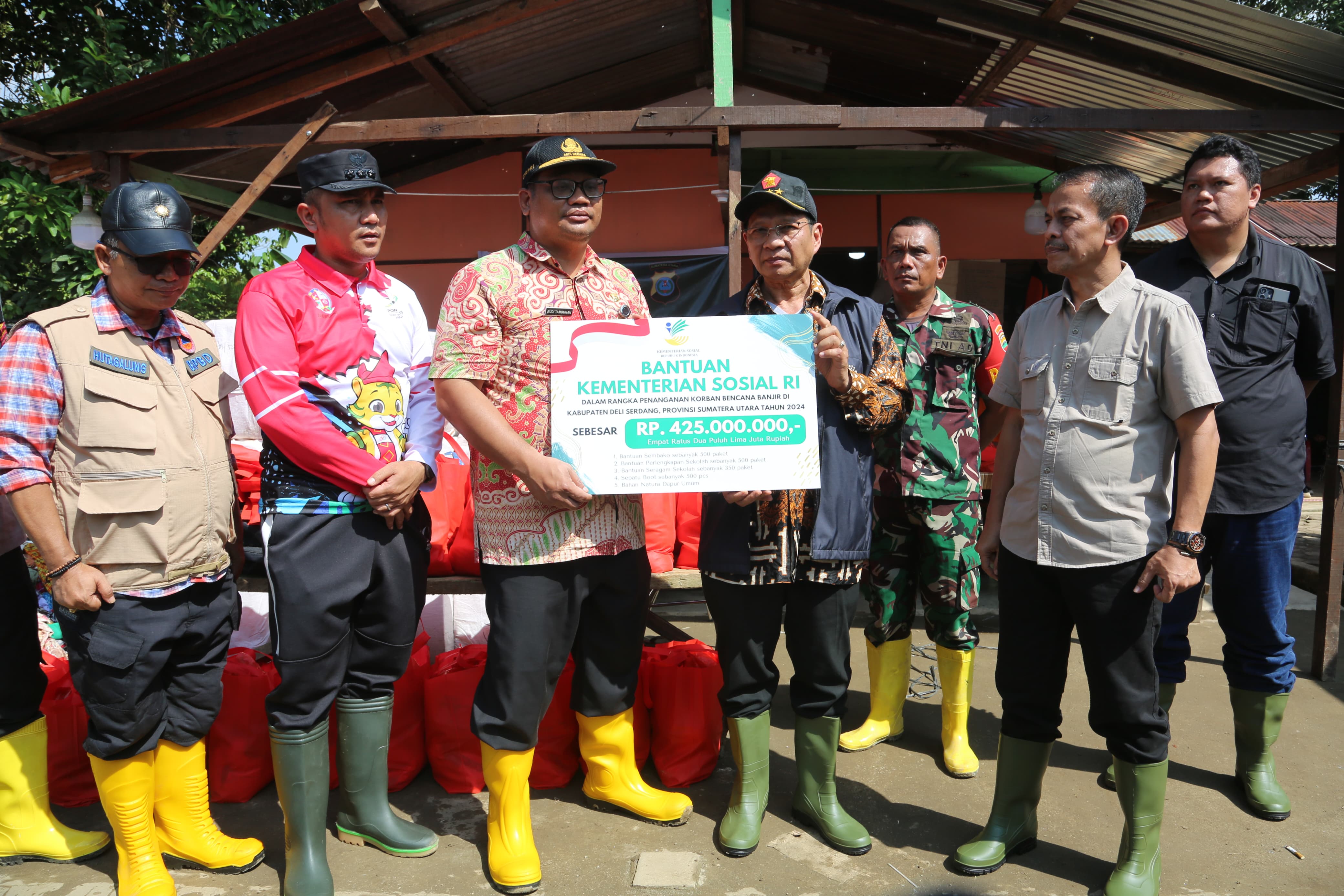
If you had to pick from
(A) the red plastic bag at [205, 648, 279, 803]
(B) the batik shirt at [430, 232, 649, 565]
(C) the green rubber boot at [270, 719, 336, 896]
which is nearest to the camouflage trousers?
(B) the batik shirt at [430, 232, 649, 565]

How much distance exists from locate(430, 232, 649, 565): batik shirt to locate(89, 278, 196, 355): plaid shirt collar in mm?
926

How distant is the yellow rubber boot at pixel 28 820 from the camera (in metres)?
2.95

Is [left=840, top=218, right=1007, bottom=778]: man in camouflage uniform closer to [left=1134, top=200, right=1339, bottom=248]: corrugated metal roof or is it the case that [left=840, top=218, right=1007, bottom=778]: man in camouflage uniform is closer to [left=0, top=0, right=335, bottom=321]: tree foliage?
[left=1134, top=200, right=1339, bottom=248]: corrugated metal roof

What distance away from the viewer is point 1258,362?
320 centimetres

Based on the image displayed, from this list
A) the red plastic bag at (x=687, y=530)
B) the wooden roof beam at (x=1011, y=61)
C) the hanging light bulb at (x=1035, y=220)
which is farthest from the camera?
the hanging light bulb at (x=1035, y=220)

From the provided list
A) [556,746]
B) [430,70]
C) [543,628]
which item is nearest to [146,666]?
[543,628]

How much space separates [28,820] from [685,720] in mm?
2390

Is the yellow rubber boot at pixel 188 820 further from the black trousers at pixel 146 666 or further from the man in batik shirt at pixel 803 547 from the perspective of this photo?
the man in batik shirt at pixel 803 547

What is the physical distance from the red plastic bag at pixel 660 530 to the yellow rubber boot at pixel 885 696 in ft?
3.43

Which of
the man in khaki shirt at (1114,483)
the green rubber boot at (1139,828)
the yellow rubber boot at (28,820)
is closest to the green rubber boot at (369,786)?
the yellow rubber boot at (28,820)

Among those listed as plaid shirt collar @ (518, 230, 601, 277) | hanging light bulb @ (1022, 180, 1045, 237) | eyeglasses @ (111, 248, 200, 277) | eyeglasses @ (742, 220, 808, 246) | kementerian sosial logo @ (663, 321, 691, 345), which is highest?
hanging light bulb @ (1022, 180, 1045, 237)

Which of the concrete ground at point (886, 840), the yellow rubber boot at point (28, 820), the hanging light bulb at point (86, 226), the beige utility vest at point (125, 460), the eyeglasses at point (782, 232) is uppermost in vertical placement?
the hanging light bulb at point (86, 226)

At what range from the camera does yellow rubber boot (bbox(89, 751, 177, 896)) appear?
8.64 feet

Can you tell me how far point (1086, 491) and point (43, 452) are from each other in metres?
3.16
